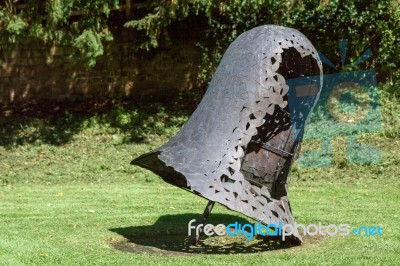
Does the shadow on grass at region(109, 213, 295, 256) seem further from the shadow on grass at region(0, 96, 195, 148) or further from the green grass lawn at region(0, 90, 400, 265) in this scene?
the shadow on grass at region(0, 96, 195, 148)

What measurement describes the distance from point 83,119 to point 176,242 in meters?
7.71

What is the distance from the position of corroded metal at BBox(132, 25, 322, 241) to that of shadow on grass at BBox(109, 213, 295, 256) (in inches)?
19.6

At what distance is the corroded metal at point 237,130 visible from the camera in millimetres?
6871

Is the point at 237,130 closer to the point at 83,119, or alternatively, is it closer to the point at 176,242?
the point at 176,242

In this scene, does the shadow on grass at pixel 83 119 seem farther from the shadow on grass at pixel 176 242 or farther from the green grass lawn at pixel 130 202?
the shadow on grass at pixel 176 242

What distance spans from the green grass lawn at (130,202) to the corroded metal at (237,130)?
1.91ft

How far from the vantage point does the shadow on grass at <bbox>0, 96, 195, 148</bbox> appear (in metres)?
14.8

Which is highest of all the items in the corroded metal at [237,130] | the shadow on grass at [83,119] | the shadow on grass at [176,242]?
the corroded metal at [237,130]

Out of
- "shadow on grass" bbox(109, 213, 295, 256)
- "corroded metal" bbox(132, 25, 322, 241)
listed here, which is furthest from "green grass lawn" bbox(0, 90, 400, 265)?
"corroded metal" bbox(132, 25, 322, 241)

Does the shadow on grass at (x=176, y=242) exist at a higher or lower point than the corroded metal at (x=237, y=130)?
lower

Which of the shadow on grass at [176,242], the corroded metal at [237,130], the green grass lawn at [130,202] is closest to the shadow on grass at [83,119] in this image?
the green grass lawn at [130,202]

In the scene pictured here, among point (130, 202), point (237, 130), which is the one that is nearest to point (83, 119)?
point (130, 202)

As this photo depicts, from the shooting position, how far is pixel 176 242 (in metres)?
8.19

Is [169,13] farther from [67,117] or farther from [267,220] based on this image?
[267,220]
